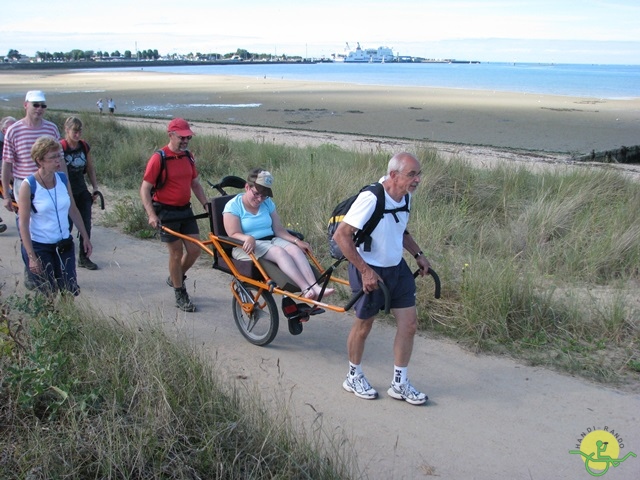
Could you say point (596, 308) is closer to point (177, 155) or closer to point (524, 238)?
point (524, 238)

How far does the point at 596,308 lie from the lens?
550cm

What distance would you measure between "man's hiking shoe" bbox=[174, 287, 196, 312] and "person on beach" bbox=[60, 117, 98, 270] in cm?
153

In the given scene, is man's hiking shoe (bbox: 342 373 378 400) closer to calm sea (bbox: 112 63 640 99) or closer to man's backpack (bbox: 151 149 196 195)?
man's backpack (bbox: 151 149 196 195)

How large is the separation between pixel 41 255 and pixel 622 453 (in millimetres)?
4285

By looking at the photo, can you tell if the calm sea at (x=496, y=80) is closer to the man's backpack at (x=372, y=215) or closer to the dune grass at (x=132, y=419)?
the man's backpack at (x=372, y=215)

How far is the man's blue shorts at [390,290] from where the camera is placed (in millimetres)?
4344

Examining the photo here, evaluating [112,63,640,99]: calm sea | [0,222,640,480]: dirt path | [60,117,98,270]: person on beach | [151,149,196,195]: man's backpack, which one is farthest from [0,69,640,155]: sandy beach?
[112,63,640,99]: calm sea

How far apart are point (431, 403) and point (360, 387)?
0.49m

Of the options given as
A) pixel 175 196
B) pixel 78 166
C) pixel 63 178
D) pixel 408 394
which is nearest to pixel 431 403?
pixel 408 394

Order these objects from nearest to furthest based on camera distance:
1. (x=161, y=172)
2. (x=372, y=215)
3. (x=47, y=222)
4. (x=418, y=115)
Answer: (x=372, y=215) → (x=47, y=222) → (x=161, y=172) → (x=418, y=115)

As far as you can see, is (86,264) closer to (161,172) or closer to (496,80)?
(161,172)

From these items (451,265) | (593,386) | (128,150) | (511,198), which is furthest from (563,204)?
(128,150)

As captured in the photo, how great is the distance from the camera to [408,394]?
4434mm

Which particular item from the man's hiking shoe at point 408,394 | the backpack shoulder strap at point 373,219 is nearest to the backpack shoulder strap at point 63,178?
the backpack shoulder strap at point 373,219
